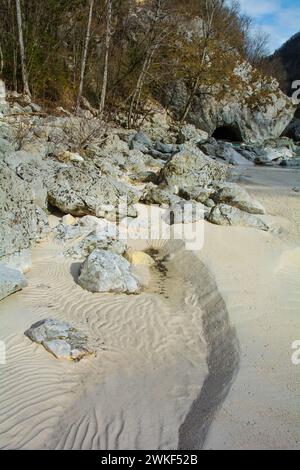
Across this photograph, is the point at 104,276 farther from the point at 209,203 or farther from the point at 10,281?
the point at 209,203

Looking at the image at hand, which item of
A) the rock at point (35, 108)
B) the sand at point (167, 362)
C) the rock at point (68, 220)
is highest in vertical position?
the rock at point (35, 108)

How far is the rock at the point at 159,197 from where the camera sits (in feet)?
32.5

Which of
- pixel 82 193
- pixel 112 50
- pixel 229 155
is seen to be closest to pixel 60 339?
pixel 82 193

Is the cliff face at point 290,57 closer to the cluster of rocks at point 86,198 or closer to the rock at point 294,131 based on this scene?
the rock at point 294,131

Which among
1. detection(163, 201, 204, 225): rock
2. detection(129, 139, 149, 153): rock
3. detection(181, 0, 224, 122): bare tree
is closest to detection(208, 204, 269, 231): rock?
detection(163, 201, 204, 225): rock

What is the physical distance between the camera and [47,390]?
413 cm

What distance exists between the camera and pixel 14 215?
6.74 meters

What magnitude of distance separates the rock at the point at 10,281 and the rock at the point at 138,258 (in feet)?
6.77

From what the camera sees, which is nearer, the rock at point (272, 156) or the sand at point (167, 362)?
the sand at point (167, 362)

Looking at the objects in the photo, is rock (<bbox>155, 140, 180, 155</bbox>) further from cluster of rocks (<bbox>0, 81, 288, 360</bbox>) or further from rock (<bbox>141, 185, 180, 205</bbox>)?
rock (<bbox>141, 185, 180, 205</bbox>)

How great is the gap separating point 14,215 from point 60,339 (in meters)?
2.82

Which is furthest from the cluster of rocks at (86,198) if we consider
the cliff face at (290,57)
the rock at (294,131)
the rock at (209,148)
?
the cliff face at (290,57)

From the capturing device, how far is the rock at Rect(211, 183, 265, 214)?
9766 mm

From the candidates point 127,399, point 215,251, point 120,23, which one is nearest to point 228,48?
point 120,23
